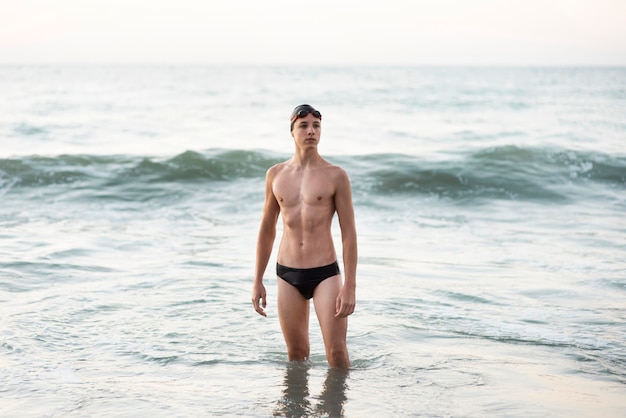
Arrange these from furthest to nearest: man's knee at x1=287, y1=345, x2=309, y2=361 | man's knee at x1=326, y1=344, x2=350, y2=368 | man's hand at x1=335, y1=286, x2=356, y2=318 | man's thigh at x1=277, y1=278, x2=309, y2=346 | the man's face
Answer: man's knee at x1=287, y1=345, x2=309, y2=361, man's knee at x1=326, y1=344, x2=350, y2=368, man's thigh at x1=277, y1=278, x2=309, y2=346, the man's face, man's hand at x1=335, y1=286, x2=356, y2=318

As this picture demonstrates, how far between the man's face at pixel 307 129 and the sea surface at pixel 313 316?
1.81 m

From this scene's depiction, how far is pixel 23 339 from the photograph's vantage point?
6871mm

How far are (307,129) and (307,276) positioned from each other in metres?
1.02

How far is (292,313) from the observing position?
18.2 feet

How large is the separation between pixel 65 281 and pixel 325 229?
4.84 metres

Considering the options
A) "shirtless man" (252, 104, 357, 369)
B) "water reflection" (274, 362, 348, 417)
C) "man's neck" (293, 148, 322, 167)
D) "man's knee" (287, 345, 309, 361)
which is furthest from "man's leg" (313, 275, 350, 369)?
"man's neck" (293, 148, 322, 167)

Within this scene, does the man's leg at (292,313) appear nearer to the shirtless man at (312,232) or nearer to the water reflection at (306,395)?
the shirtless man at (312,232)

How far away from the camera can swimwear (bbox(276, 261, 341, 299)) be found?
17.6 ft

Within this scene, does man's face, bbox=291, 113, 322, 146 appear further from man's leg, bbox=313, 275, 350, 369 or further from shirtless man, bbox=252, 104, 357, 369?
man's leg, bbox=313, 275, 350, 369

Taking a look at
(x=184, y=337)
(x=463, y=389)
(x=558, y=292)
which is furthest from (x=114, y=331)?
(x=558, y=292)

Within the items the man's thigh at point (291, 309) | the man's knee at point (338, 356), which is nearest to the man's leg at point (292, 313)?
the man's thigh at point (291, 309)

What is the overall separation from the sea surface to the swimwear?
0.79 meters

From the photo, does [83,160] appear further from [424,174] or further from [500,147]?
[500,147]

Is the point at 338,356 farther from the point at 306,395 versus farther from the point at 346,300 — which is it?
the point at 346,300
